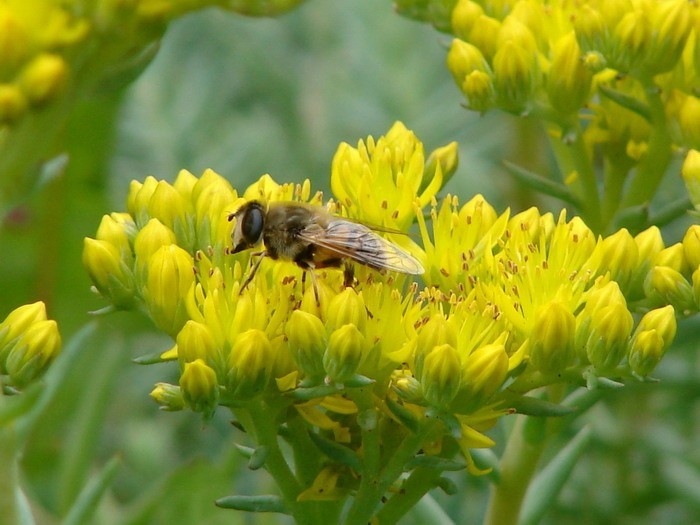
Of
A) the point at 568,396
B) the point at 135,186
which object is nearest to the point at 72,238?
the point at 135,186

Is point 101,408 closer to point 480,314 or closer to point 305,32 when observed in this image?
point 480,314

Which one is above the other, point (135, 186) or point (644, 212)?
point (135, 186)

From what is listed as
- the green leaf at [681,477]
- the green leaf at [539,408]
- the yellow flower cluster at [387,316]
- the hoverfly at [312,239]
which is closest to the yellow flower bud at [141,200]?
the yellow flower cluster at [387,316]

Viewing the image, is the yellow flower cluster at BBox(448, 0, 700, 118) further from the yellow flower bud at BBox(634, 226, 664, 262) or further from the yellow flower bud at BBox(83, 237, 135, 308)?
the yellow flower bud at BBox(83, 237, 135, 308)

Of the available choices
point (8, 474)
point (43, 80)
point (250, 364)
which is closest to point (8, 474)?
point (8, 474)

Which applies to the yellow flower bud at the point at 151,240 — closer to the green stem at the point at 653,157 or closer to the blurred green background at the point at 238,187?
the blurred green background at the point at 238,187

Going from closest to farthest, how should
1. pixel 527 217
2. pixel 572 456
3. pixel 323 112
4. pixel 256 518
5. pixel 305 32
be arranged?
pixel 527 217, pixel 572 456, pixel 256 518, pixel 323 112, pixel 305 32

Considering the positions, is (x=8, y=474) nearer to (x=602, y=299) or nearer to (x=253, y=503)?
(x=253, y=503)
